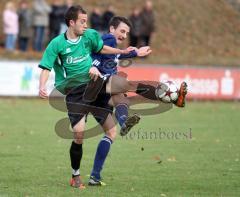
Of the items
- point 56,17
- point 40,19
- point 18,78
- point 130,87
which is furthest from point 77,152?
point 56,17

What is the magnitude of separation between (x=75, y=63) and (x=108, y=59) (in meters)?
1.04

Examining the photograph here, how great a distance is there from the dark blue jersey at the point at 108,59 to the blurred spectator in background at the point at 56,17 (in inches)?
632

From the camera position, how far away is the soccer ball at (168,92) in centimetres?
1108

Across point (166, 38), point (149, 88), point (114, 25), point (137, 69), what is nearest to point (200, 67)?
point (137, 69)

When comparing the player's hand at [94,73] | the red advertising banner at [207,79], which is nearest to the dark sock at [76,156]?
the player's hand at [94,73]

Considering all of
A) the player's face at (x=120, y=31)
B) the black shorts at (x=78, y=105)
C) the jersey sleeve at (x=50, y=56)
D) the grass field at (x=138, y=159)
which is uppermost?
the player's face at (x=120, y=31)

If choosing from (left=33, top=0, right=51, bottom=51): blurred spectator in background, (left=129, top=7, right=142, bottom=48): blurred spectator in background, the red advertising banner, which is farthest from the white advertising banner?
(left=129, top=7, right=142, bottom=48): blurred spectator in background

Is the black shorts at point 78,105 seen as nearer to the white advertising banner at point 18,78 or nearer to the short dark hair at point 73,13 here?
the short dark hair at point 73,13

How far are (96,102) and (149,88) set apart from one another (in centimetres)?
241

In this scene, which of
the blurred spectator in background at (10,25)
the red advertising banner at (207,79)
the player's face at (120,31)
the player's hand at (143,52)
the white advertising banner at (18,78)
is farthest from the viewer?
the blurred spectator in background at (10,25)

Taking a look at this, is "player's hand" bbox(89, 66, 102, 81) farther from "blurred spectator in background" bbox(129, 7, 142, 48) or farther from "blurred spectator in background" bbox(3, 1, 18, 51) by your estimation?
"blurred spectator in background" bbox(129, 7, 142, 48)

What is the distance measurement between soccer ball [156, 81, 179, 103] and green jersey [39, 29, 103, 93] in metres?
1.82

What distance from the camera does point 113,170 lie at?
438 inches

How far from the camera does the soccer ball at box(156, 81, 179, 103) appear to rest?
36.3 ft
